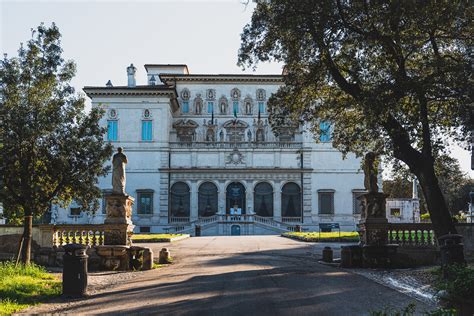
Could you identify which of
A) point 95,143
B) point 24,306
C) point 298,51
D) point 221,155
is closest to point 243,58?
point 298,51

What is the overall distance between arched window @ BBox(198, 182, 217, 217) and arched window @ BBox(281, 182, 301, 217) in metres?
6.95

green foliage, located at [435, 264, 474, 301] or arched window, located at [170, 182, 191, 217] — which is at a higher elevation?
arched window, located at [170, 182, 191, 217]

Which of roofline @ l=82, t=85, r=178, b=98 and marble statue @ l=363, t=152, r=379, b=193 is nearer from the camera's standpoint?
marble statue @ l=363, t=152, r=379, b=193

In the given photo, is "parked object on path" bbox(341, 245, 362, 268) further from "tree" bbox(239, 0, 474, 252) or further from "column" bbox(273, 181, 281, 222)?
Result: "column" bbox(273, 181, 281, 222)

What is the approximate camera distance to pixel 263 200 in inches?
2323

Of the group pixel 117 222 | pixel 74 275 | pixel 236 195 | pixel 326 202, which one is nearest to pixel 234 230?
pixel 236 195

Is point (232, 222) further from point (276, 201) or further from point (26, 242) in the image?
point (26, 242)

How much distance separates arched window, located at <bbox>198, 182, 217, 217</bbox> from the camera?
58656 millimetres

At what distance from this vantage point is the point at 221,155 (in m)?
59.4

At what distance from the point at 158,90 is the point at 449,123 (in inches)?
1723

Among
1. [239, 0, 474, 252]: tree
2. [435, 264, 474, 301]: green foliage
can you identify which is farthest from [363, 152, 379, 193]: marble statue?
[435, 264, 474, 301]: green foliage

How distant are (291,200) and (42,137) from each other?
42.8 meters

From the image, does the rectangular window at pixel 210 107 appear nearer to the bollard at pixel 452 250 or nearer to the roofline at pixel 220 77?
the roofline at pixel 220 77

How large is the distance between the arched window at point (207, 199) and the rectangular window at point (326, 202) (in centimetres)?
1074
